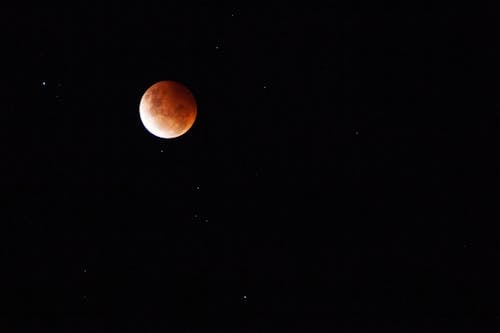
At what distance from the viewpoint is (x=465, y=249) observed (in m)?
7.79

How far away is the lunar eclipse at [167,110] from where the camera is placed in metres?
4.29

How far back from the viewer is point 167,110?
4312 mm

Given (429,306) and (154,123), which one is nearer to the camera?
(154,123)

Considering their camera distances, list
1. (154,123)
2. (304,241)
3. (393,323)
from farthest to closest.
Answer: (304,241), (393,323), (154,123)

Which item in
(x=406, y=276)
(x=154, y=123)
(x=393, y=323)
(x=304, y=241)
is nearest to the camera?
(x=154, y=123)

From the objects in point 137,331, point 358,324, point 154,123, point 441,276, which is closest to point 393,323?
point 358,324

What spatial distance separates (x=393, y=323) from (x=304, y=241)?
2093 millimetres

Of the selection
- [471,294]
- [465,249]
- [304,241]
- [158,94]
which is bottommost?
[471,294]

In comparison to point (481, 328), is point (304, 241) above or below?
above

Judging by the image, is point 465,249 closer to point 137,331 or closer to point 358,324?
point 358,324

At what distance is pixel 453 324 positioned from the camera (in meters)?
7.45

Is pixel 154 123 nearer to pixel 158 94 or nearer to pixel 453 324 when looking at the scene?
pixel 158 94

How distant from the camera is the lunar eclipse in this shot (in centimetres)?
429

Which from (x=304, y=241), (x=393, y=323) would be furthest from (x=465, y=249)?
(x=304, y=241)
